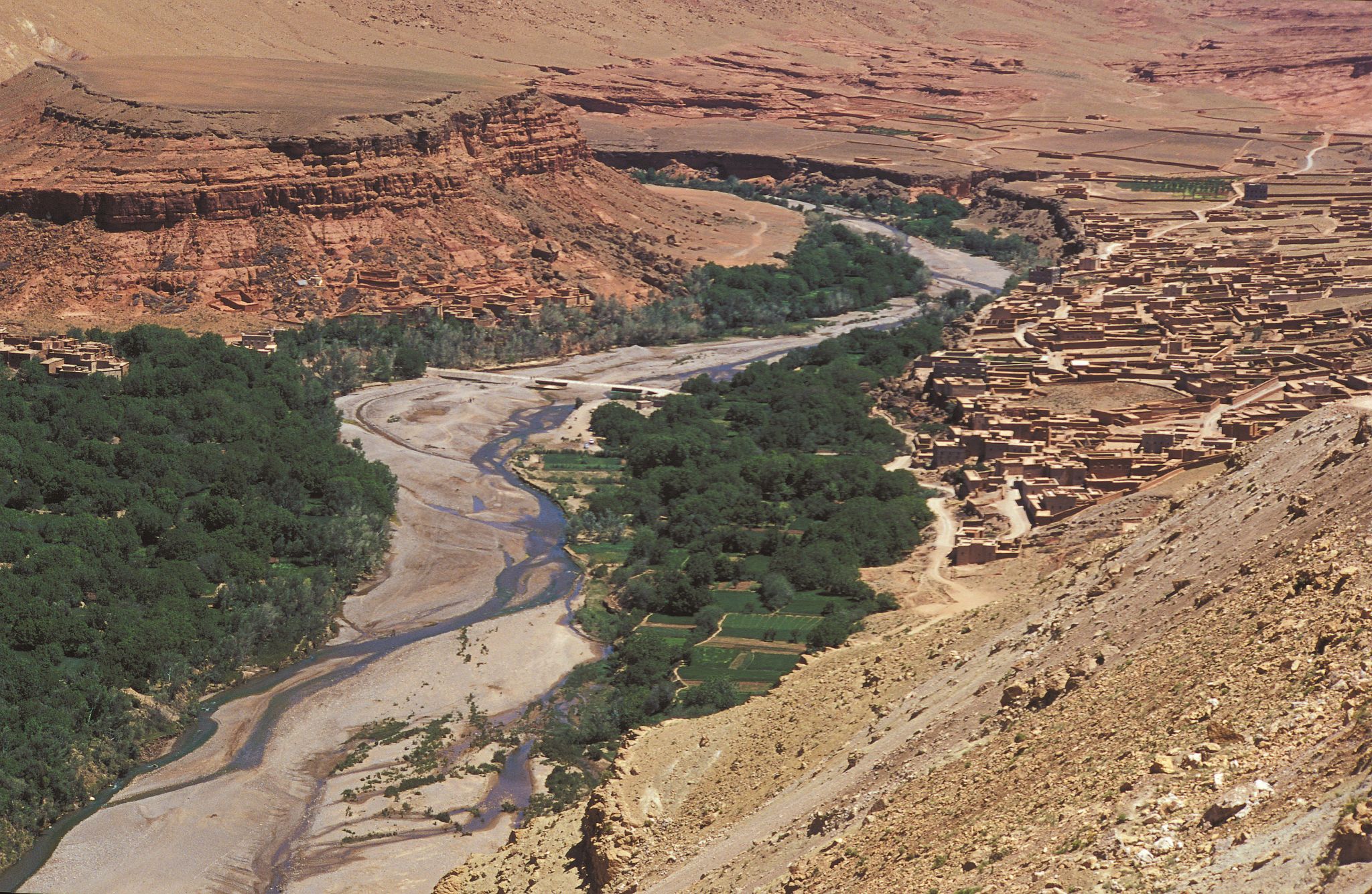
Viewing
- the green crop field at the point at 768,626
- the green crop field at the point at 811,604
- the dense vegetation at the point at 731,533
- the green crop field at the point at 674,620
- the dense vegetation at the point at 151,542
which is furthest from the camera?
the green crop field at the point at 674,620

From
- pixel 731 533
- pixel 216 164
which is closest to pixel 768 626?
pixel 731 533

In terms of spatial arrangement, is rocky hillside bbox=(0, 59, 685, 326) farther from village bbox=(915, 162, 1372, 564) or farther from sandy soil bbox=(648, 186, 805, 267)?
village bbox=(915, 162, 1372, 564)

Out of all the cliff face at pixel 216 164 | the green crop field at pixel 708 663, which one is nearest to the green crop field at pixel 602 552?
the green crop field at pixel 708 663

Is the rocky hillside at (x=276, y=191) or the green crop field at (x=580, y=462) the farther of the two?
the rocky hillside at (x=276, y=191)

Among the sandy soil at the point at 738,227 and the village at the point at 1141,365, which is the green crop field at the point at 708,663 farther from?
the sandy soil at the point at 738,227

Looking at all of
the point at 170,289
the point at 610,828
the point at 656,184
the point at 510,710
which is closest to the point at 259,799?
the point at 510,710

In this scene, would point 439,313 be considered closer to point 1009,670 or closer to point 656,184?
point 656,184
